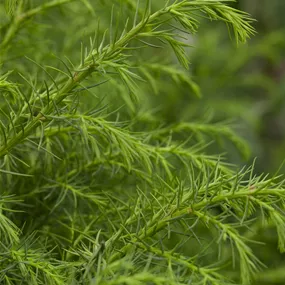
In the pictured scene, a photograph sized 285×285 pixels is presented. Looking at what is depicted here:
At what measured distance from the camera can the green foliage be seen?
0.42 metres

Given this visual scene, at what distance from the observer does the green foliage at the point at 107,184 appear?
0.42m

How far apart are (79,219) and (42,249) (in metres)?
0.06

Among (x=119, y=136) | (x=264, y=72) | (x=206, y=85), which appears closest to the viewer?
(x=119, y=136)

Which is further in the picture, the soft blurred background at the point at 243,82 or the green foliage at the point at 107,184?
the soft blurred background at the point at 243,82

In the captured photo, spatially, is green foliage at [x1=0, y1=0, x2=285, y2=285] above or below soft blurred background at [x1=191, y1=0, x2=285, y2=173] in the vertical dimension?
above

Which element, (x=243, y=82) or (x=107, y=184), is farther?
(x=243, y=82)

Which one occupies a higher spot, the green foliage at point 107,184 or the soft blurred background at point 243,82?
the green foliage at point 107,184

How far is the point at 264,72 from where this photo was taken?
1.67 m

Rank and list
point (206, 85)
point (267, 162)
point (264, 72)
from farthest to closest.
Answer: point (264, 72)
point (267, 162)
point (206, 85)

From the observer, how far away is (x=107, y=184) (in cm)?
56

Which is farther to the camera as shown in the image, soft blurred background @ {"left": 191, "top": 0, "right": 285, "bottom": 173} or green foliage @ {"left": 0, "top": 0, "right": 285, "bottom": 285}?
soft blurred background @ {"left": 191, "top": 0, "right": 285, "bottom": 173}

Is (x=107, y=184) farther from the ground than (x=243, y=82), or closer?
farther from the ground

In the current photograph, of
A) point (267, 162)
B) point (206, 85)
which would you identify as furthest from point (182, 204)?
point (267, 162)

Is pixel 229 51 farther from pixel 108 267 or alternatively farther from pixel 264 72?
pixel 108 267
